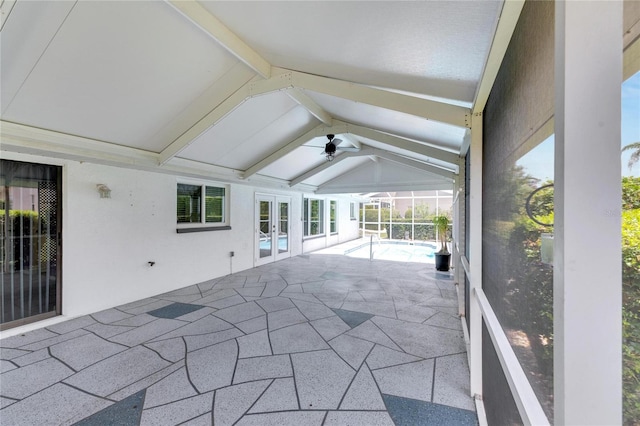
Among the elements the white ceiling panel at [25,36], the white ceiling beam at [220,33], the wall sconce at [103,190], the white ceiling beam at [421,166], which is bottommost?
the wall sconce at [103,190]

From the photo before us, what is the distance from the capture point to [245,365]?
254 cm

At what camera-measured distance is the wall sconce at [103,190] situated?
13.1 ft

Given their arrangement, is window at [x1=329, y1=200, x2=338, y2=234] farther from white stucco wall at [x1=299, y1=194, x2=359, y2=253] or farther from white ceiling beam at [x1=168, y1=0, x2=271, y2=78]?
white ceiling beam at [x1=168, y1=0, x2=271, y2=78]

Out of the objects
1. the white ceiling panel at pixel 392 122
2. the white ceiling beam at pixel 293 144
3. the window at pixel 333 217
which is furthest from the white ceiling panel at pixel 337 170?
the white ceiling panel at pixel 392 122

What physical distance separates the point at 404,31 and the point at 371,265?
21.0 feet

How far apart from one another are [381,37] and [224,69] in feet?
7.02

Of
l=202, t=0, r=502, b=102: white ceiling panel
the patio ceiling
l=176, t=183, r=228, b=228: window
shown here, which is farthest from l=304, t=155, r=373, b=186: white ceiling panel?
l=202, t=0, r=502, b=102: white ceiling panel

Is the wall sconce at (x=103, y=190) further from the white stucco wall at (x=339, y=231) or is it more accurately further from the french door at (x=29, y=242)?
the white stucco wall at (x=339, y=231)

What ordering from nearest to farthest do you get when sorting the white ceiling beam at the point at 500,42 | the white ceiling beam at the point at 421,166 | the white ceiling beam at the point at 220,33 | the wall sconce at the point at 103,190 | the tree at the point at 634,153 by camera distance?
the tree at the point at 634,153 → the white ceiling beam at the point at 500,42 → the white ceiling beam at the point at 220,33 → the wall sconce at the point at 103,190 → the white ceiling beam at the point at 421,166

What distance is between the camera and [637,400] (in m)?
0.56

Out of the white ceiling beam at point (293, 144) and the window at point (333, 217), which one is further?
the window at point (333, 217)

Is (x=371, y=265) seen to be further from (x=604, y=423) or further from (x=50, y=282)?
(x=604, y=423)

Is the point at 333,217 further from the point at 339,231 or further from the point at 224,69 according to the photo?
the point at 224,69

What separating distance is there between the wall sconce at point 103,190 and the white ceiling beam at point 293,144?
106 inches
